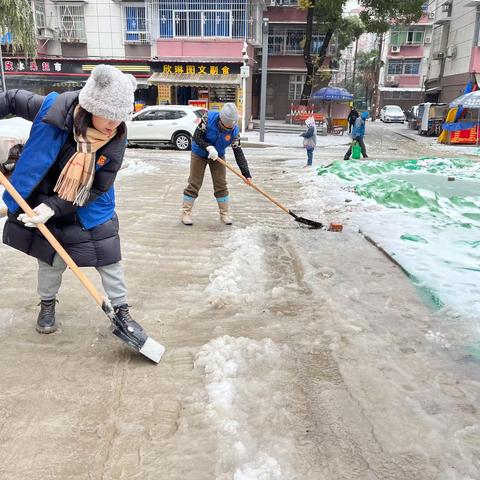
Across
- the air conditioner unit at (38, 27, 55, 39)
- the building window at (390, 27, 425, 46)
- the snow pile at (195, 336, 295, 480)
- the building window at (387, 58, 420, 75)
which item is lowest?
the snow pile at (195, 336, 295, 480)

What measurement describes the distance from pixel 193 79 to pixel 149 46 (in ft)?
9.26

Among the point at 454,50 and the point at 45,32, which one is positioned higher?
the point at 45,32

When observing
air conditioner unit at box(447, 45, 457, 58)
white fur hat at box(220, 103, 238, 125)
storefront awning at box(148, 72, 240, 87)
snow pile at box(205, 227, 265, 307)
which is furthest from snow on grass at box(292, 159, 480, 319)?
air conditioner unit at box(447, 45, 457, 58)

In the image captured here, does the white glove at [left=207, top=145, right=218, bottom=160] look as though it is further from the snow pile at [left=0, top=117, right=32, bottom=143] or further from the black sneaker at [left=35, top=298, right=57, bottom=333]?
the black sneaker at [left=35, top=298, right=57, bottom=333]

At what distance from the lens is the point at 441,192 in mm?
7691

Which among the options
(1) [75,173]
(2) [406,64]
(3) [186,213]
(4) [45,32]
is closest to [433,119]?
(4) [45,32]

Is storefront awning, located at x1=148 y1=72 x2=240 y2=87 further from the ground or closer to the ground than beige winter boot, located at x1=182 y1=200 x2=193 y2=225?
further from the ground

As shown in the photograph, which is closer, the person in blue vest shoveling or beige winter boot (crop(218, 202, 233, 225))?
the person in blue vest shoveling

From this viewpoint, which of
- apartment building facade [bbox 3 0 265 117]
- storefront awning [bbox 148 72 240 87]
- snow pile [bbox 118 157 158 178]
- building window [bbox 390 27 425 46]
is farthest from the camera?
building window [bbox 390 27 425 46]

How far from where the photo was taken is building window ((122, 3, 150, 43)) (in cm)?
2248

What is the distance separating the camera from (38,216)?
2.58 meters

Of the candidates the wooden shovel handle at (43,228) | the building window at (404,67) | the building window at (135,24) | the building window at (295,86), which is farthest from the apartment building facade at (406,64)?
the wooden shovel handle at (43,228)

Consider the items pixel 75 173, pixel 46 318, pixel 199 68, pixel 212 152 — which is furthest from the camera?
pixel 199 68

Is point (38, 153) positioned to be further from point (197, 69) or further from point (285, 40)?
point (285, 40)
